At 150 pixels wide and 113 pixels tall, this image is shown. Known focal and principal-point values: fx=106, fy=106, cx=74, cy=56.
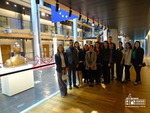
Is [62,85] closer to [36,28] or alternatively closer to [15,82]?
[15,82]

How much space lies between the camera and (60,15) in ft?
14.0

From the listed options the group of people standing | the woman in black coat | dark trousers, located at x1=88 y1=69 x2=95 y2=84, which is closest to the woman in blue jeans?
the group of people standing

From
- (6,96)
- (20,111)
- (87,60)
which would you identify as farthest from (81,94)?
(6,96)

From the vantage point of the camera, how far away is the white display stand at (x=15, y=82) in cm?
317

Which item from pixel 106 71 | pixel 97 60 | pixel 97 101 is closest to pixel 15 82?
pixel 97 101

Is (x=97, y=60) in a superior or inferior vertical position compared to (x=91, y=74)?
superior

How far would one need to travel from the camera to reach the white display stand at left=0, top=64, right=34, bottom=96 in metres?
3.17

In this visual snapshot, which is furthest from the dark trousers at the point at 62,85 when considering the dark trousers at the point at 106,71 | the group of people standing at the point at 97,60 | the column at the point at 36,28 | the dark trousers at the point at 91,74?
the column at the point at 36,28

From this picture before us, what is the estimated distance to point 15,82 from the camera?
3.31 m

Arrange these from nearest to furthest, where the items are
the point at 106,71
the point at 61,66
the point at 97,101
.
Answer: the point at 97,101 < the point at 61,66 < the point at 106,71

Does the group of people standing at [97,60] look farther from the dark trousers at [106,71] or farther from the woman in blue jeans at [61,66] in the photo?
the woman in blue jeans at [61,66]

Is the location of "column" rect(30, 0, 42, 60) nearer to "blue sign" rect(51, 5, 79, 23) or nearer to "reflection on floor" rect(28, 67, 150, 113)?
"blue sign" rect(51, 5, 79, 23)

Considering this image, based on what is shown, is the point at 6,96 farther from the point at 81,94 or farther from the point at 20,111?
the point at 81,94

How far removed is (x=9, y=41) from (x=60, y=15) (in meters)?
8.95
